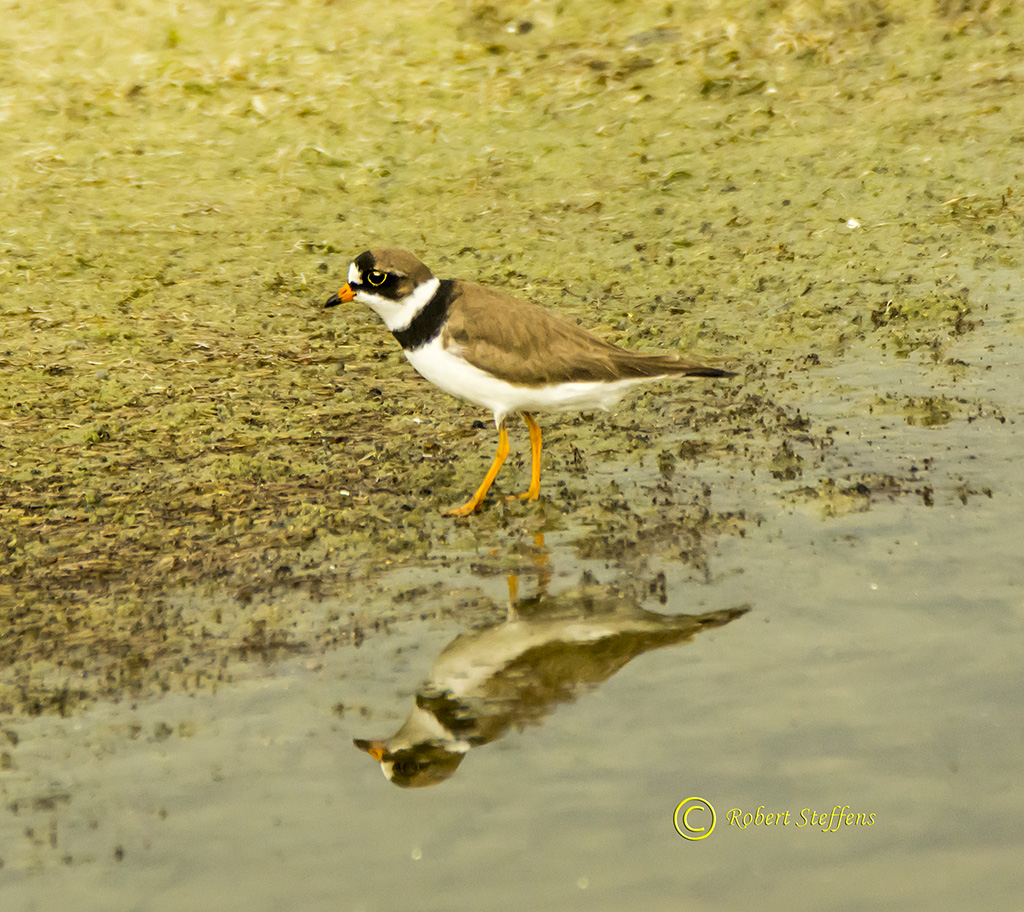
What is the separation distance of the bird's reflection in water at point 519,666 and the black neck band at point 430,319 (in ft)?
5.13

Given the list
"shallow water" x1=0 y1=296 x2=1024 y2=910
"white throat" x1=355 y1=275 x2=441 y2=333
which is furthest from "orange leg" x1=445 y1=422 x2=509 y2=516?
"shallow water" x1=0 y1=296 x2=1024 y2=910

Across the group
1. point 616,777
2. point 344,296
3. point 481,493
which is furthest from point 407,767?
point 344,296

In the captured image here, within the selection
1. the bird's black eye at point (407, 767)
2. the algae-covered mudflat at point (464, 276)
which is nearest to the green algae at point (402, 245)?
the algae-covered mudflat at point (464, 276)

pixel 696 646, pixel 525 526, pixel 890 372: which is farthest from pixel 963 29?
pixel 696 646

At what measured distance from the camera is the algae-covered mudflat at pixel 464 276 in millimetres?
6398

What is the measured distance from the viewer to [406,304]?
723 centimetres

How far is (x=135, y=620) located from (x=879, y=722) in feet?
10.9

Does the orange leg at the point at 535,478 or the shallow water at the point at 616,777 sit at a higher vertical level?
the orange leg at the point at 535,478

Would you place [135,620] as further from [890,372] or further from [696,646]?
[890,372]

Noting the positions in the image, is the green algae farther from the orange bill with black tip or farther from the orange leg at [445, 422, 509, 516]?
the orange bill with black tip

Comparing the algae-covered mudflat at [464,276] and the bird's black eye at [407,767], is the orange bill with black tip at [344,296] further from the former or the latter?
the bird's black eye at [407,767]

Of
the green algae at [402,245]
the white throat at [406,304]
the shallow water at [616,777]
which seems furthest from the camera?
the white throat at [406,304]

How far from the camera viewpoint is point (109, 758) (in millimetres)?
4996

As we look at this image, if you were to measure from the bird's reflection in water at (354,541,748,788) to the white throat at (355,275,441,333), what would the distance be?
1.76 m
